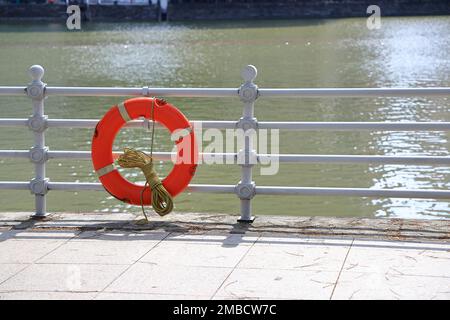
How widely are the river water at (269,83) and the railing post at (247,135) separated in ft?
10.00

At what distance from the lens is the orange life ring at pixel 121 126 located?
6535mm

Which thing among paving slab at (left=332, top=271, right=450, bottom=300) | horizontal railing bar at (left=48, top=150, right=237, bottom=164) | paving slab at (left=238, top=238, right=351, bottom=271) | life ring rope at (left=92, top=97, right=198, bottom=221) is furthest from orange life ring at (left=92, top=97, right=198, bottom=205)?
paving slab at (left=332, top=271, right=450, bottom=300)

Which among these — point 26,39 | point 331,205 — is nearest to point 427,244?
point 331,205

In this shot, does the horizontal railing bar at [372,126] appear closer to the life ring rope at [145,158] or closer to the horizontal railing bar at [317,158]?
the horizontal railing bar at [317,158]

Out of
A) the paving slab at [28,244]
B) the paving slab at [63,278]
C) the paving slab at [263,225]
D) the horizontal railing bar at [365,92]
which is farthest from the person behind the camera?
the horizontal railing bar at [365,92]

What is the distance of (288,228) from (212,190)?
1.99 ft

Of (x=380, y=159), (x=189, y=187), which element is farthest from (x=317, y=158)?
(x=189, y=187)

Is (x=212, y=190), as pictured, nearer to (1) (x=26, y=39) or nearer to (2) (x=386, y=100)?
Result: (2) (x=386, y=100)

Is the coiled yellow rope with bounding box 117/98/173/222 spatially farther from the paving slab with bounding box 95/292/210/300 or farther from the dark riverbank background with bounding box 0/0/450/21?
the dark riverbank background with bounding box 0/0/450/21

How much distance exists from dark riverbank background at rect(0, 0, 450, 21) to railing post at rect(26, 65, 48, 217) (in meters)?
61.8

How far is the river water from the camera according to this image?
1021cm

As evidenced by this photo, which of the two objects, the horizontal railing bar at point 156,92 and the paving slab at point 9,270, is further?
the horizontal railing bar at point 156,92

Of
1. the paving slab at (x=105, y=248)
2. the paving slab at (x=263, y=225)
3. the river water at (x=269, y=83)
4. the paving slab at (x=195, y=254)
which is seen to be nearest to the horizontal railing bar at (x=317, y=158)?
the paving slab at (x=263, y=225)

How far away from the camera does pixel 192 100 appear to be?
18.9m
